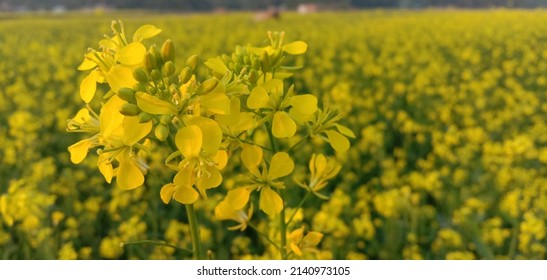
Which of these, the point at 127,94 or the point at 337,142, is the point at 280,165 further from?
the point at 127,94

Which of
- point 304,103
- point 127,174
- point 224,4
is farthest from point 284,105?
point 224,4

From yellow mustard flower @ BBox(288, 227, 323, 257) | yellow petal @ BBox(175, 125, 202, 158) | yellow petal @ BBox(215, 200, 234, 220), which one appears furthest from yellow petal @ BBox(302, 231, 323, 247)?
yellow petal @ BBox(175, 125, 202, 158)

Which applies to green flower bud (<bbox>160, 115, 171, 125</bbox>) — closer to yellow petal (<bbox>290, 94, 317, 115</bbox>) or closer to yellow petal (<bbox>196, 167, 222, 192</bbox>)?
yellow petal (<bbox>196, 167, 222, 192</bbox>)

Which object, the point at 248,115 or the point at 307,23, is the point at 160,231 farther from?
the point at 307,23

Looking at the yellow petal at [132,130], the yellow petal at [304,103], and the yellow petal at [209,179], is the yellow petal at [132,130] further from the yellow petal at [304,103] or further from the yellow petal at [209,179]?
the yellow petal at [304,103]

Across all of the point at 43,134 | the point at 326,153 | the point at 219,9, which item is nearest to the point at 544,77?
the point at 326,153

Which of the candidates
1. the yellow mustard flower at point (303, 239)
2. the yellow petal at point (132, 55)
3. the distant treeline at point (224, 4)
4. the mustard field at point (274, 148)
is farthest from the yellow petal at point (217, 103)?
the distant treeline at point (224, 4)
